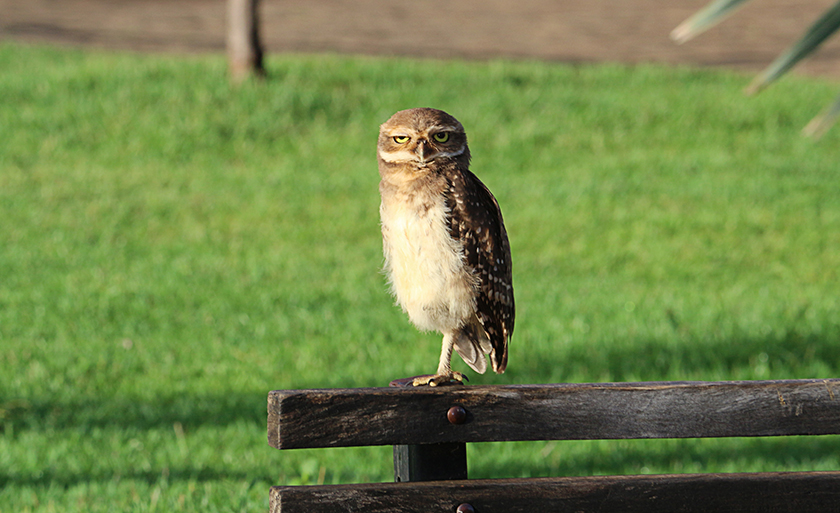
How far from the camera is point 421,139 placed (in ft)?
8.58

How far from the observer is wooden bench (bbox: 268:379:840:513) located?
7.22ft

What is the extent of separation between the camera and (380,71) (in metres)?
16.9

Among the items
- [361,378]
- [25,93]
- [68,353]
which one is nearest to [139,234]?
[68,353]

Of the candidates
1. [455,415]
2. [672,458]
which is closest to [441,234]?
[455,415]

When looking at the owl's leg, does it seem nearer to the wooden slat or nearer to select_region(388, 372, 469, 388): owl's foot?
select_region(388, 372, 469, 388): owl's foot

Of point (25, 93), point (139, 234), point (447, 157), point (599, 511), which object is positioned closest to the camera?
point (599, 511)

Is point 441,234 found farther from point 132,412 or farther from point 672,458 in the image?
point 132,412

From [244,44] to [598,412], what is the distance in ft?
46.2

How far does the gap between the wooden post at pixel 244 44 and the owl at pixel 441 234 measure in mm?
13204

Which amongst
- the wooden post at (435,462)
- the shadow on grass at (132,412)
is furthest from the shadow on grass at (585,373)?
the wooden post at (435,462)

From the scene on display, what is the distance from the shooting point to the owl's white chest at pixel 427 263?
2.74 meters

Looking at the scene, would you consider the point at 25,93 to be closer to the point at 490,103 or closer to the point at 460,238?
the point at 490,103

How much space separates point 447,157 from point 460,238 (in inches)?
9.5

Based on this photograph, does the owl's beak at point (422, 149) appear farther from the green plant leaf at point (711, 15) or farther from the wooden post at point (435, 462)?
the green plant leaf at point (711, 15)
